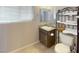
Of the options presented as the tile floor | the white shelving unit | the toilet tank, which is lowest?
the tile floor

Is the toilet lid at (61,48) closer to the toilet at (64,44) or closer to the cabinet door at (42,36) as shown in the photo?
the toilet at (64,44)

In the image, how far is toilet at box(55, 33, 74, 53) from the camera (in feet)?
2.75

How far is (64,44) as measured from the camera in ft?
2.88

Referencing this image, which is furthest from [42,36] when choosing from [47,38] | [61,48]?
[61,48]

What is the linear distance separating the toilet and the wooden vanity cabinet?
0.06 meters

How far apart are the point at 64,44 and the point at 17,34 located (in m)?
0.42

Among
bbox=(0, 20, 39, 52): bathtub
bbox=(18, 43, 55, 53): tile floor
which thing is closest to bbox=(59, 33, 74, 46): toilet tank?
bbox=(18, 43, 55, 53): tile floor

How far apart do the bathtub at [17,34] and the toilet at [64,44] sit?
21 cm

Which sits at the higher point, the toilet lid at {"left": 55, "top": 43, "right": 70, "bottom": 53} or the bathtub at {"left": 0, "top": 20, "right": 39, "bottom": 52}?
the bathtub at {"left": 0, "top": 20, "right": 39, "bottom": 52}

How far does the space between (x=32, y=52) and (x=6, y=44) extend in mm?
239

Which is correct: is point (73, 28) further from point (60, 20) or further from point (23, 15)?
point (23, 15)

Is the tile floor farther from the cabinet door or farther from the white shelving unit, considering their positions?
the white shelving unit

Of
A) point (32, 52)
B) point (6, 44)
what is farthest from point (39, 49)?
point (6, 44)

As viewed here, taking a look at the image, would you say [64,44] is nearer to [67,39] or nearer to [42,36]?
[67,39]
